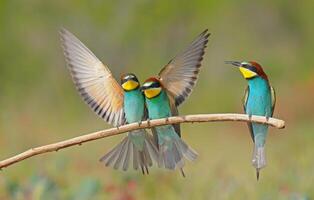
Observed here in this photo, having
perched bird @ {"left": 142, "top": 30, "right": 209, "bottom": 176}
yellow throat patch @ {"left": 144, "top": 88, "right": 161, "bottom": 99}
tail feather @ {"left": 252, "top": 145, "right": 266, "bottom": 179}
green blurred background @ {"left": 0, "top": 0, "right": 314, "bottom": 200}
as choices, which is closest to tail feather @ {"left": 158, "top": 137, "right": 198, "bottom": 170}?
perched bird @ {"left": 142, "top": 30, "right": 209, "bottom": 176}

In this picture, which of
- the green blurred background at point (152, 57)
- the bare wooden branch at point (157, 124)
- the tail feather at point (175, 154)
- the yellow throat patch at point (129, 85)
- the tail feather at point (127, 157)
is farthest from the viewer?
the green blurred background at point (152, 57)

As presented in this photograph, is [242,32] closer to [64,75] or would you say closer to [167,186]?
[64,75]

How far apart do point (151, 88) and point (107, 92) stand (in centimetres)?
21

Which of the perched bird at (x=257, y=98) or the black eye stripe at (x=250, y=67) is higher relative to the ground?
the black eye stripe at (x=250, y=67)

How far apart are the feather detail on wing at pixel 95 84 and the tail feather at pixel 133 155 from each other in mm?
71

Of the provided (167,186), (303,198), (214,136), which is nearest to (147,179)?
(167,186)

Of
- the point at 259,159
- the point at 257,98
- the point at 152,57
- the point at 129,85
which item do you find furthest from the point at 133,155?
the point at 152,57

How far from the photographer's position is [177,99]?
7.34 feet

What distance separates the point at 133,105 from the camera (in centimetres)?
231

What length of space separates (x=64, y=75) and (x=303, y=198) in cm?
718

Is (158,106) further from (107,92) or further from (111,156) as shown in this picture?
(111,156)

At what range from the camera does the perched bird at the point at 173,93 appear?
86.3 inches

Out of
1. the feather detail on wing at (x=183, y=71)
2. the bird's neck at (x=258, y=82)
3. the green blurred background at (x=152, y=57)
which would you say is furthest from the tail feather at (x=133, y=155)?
the green blurred background at (x=152, y=57)

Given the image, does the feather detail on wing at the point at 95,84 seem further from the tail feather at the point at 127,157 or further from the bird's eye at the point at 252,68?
the bird's eye at the point at 252,68
